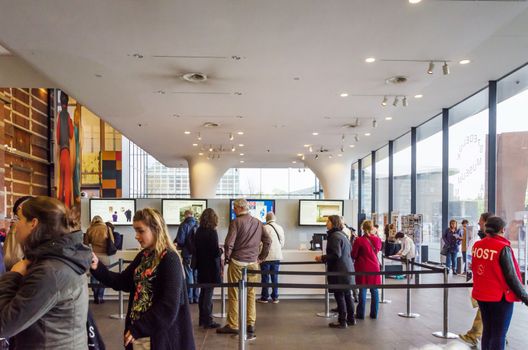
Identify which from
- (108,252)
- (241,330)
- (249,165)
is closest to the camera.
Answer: (241,330)

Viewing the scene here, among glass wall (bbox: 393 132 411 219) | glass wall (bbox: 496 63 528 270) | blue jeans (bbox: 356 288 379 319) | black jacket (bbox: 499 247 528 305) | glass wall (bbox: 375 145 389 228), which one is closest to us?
black jacket (bbox: 499 247 528 305)

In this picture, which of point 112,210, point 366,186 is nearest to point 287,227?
point 112,210

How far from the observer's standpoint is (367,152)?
19.6m

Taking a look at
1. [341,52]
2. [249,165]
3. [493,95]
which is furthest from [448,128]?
[249,165]

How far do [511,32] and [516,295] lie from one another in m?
4.31

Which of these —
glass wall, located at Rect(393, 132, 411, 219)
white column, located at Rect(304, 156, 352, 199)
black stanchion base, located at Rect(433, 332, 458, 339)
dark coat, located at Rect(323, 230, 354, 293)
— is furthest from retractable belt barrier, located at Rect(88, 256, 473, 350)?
white column, located at Rect(304, 156, 352, 199)

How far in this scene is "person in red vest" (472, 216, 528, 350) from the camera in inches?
155

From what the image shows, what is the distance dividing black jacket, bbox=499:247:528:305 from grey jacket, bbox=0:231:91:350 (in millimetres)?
3399

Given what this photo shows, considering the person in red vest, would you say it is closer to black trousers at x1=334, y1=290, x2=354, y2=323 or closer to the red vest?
the red vest

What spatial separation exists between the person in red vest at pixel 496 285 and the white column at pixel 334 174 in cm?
1584

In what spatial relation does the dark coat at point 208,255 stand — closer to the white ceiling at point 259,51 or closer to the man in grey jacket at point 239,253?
the man in grey jacket at point 239,253

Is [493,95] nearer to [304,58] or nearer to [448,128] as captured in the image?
[448,128]

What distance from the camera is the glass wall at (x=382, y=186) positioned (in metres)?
18.4

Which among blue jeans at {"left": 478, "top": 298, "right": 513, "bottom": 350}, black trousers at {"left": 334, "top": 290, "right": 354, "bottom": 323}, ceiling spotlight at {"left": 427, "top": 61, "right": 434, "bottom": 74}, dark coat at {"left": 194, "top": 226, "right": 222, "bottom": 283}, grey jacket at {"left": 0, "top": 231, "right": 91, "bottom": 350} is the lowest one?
black trousers at {"left": 334, "top": 290, "right": 354, "bottom": 323}
